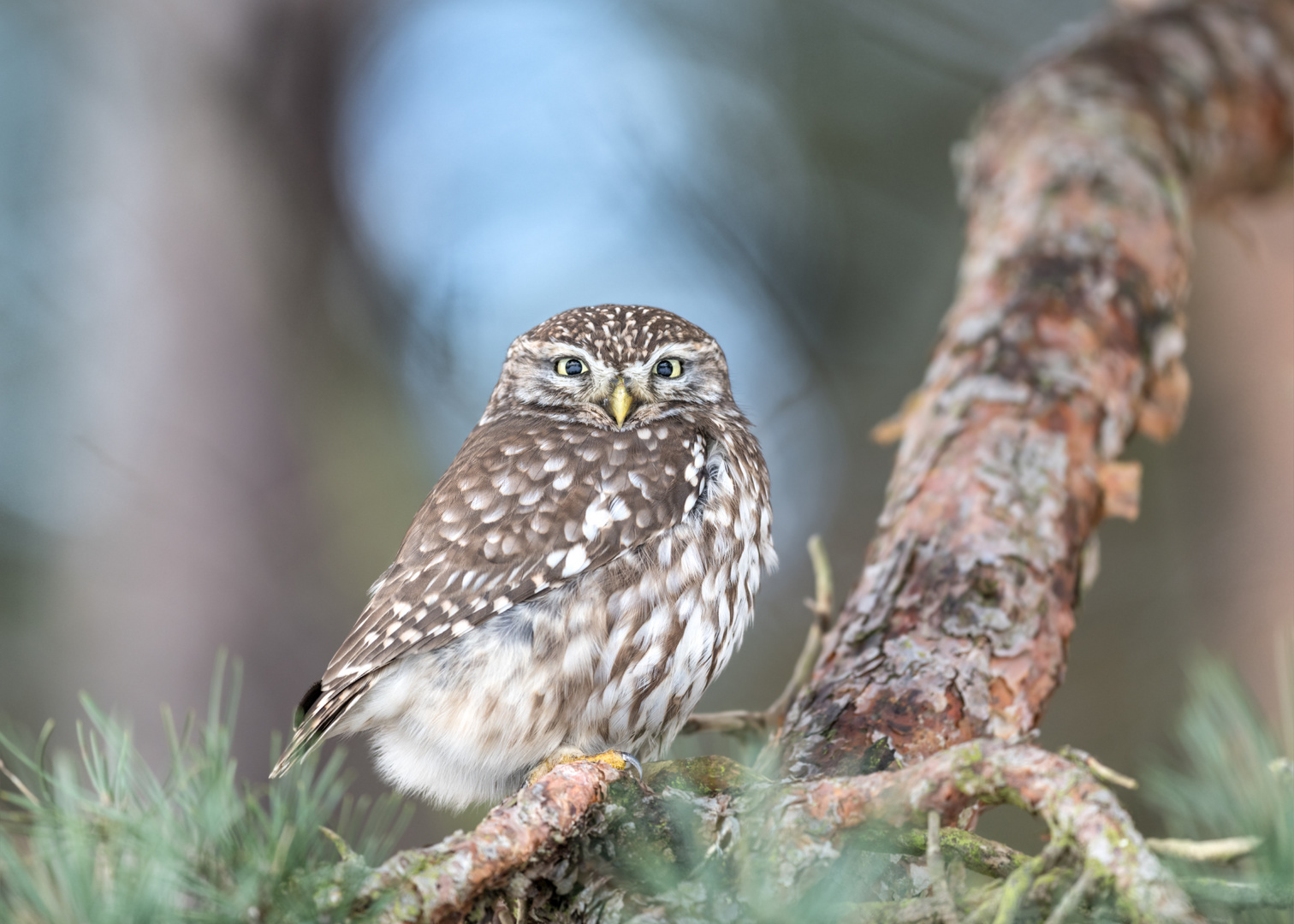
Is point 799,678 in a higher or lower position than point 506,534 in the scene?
lower

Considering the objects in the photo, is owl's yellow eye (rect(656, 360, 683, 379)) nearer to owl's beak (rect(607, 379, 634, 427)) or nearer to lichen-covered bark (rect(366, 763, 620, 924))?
owl's beak (rect(607, 379, 634, 427))

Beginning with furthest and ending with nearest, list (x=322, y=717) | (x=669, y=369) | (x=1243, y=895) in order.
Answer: (x=669, y=369), (x=322, y=717), (x=1243, y=895)

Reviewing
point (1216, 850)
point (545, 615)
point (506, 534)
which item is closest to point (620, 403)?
point (506, 534)

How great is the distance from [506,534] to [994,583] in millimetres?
1158

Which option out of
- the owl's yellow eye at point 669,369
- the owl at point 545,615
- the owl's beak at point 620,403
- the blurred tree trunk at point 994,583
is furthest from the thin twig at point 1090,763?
the owl's yellow eye at point 669,369

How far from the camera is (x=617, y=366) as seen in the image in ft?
9.78

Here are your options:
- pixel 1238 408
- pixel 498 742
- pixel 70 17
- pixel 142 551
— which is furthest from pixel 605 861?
pixel 70 17

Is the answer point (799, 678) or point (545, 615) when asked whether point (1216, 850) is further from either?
point (545, 615)

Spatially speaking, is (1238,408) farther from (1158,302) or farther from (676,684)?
(676,684)

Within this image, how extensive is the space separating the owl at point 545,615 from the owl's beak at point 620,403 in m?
0.07

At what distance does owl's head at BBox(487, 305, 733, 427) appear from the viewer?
2967mm

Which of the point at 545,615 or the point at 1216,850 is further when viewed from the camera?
the point at 545,615

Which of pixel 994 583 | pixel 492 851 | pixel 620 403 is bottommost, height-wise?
pixel 492 851

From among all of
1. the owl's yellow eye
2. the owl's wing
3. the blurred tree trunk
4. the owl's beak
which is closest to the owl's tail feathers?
the owl's wing
